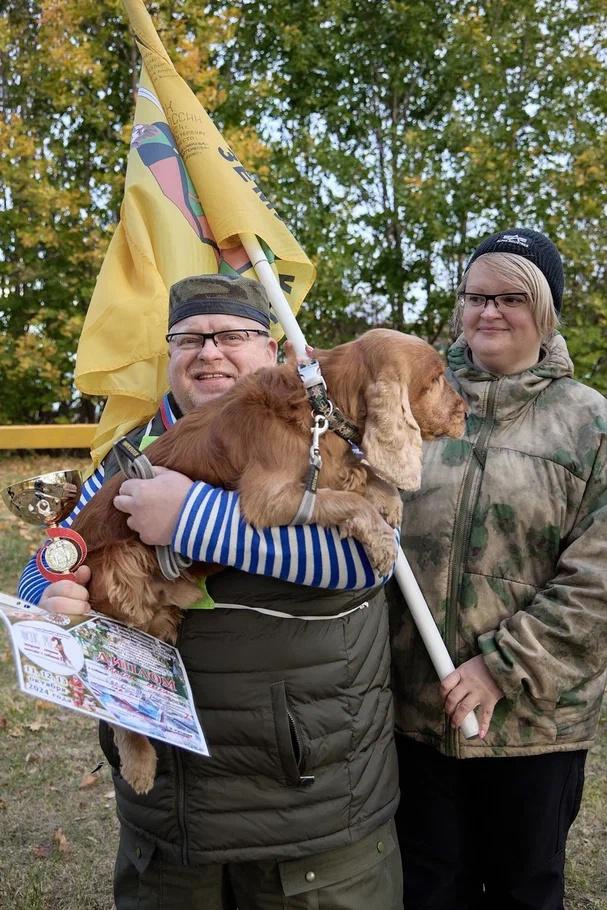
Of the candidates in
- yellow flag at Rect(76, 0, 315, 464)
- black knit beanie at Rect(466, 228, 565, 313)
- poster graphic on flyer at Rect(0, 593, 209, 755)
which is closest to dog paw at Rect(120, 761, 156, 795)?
poster graphic on flyer at Rect(0, 593, 209, 755)

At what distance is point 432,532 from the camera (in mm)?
3000

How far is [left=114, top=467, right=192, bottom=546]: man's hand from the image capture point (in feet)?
7.61

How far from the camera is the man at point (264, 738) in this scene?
2.33 meters

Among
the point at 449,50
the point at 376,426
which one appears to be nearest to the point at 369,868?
the point at 376,426

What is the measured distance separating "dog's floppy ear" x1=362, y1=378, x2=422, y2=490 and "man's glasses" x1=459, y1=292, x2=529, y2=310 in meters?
0.70

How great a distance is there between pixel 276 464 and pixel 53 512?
852 millimetres

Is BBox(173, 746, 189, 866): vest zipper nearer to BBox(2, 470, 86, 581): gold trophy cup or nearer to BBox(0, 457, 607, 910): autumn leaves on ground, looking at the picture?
BBox(2, 470, 86, 581): gold trophy cup

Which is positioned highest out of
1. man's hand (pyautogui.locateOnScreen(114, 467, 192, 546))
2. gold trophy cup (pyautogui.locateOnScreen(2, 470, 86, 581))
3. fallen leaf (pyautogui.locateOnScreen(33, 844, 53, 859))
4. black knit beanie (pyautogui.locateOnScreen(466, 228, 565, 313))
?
black knit beanie (pyautogui.locateOnScreen(466, 228, 565, 313))

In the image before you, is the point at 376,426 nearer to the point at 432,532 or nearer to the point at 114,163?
the point at 432,532

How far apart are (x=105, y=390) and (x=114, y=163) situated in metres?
9.72

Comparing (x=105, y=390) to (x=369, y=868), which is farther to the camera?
(x=105, y=390)

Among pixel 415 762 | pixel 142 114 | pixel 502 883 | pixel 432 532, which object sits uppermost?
pixel 142 114

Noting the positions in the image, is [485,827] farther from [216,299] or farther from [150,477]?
[216,299]

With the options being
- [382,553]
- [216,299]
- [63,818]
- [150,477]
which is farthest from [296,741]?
[63,818]
